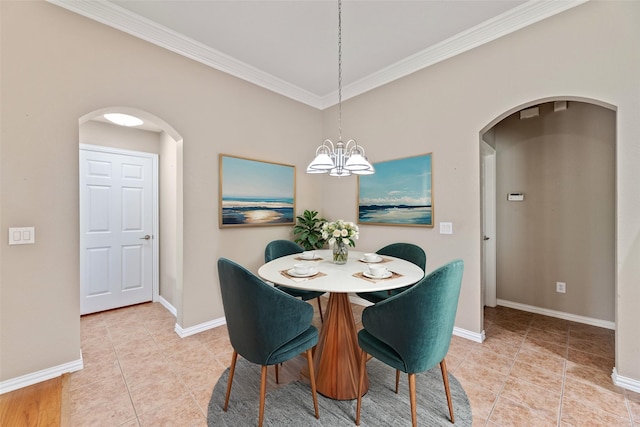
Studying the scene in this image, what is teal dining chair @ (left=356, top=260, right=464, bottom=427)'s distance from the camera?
4.41 ft

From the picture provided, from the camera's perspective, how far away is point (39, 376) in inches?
76.5

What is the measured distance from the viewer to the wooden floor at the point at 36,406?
1.58 meters

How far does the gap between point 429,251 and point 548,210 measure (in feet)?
5.25

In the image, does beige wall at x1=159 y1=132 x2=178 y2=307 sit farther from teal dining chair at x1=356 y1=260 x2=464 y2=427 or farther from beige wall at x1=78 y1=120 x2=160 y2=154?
teal dining chair at x1=356 y1=260 x2=464 y2=427

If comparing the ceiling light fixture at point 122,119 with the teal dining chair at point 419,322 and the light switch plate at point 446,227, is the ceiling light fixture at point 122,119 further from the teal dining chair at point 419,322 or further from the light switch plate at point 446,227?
the light switch plate at point 446,227

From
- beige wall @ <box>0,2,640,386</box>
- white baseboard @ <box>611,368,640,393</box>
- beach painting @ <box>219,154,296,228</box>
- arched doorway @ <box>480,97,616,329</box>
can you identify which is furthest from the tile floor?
beach painting @ <box>219,154,296,228</box>

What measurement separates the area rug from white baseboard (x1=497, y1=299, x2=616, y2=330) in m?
2.05

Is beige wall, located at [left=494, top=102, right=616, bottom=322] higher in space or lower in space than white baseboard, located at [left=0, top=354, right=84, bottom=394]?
higher

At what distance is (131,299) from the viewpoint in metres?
3.52

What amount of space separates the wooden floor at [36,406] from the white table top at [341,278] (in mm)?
1478

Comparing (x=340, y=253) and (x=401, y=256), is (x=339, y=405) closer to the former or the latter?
(x=340, y=253)

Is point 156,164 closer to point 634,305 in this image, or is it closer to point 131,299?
point 131,299

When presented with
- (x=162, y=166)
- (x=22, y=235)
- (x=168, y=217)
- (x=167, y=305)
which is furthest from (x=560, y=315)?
(x=162, y=166)

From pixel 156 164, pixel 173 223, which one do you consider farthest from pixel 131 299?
pixel 156 164
